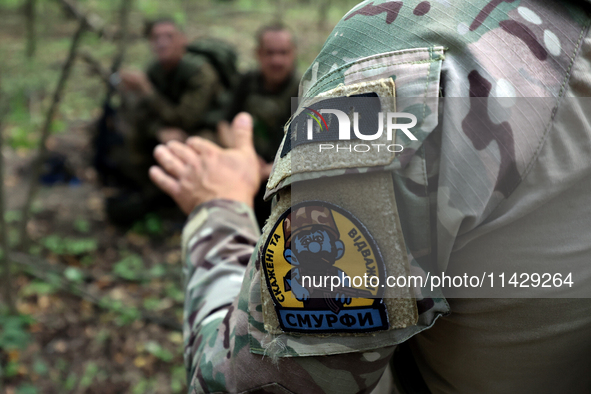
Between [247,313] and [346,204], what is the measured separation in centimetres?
21

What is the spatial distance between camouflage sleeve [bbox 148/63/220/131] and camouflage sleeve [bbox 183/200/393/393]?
335 cm

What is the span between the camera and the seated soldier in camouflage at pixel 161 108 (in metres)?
4.10

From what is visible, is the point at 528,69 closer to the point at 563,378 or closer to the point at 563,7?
the point at 563,7

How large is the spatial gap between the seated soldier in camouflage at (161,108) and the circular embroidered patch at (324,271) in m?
3.53

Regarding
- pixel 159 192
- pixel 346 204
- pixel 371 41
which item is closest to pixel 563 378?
pixel 346 204

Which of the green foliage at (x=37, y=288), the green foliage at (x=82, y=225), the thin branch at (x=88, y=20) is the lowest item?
the green foliage at (x=37, y=288)

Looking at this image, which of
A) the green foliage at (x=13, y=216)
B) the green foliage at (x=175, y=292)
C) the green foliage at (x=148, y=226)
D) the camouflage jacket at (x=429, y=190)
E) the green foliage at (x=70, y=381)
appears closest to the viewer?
the camouflage jacket at (x=429, y=190)

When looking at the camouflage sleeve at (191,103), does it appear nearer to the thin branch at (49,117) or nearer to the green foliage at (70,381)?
the thin branch at (49,117)

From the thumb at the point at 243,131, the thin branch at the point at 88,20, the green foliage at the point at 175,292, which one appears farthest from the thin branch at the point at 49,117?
the thumb at the point at 243,131

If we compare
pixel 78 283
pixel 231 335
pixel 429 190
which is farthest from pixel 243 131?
pixel 78 283

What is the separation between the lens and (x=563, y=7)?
1.76 ft

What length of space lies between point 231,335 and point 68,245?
9.61 feet

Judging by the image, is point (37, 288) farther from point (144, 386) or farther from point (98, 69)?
point (98, 69)

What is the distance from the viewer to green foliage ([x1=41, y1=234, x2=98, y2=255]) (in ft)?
10.3
